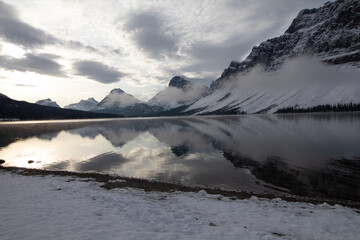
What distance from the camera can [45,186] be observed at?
23969 mm

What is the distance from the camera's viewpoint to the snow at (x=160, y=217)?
13.2 m

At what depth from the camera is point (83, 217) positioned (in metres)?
15.2

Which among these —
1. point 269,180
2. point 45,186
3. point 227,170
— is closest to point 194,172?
point 227,170

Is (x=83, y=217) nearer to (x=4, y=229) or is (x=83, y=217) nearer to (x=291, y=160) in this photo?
(x=4, y=229)

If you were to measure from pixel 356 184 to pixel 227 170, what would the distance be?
16.6m

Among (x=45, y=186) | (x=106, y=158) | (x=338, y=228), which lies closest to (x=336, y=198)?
(x=338, y=228)

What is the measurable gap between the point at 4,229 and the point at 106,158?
127 ft

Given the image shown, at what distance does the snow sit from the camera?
13172 mm

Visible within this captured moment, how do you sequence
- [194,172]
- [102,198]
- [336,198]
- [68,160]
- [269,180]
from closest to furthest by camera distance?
[102,198], [336,198], [269,180], [194,172], [68,160]

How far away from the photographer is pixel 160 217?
1573 cm

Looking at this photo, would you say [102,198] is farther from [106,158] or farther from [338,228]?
[106,158]

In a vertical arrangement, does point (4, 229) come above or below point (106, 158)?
above

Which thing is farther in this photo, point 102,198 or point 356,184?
point 356,184

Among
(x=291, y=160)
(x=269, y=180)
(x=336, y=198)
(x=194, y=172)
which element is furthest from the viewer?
(x=291, y=160)
